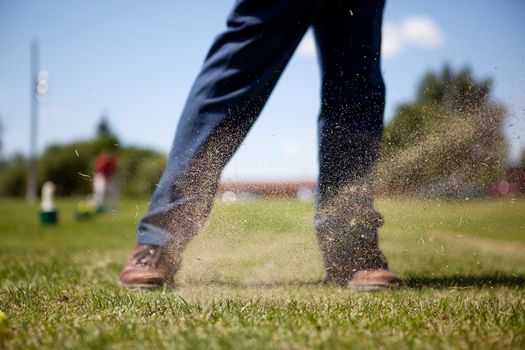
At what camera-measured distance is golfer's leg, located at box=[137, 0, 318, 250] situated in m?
2.33

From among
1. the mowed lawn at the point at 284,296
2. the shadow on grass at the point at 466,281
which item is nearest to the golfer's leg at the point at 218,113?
the mowed lawn at the point at 284,296

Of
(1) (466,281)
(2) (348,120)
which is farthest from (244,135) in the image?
(1) (466,281)

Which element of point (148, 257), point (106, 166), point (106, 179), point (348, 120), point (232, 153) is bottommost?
point (148, 257)

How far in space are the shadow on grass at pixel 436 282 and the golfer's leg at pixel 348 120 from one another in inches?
8.6

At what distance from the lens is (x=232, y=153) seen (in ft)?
7.72

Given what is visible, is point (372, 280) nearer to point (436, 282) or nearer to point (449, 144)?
point (436, 282)

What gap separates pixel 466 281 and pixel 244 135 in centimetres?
114

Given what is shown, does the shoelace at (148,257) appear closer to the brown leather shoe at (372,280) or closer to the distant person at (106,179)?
the brown leather shoe at (372,280)

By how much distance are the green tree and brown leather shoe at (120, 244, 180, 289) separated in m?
0.91

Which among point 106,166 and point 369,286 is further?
point 106,166

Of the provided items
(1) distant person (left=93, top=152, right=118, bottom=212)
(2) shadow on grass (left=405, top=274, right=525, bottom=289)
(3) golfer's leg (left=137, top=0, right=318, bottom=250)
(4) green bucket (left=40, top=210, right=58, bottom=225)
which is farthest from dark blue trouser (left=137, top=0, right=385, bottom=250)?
(1) distant person (left=93, top=152, right=118, bottom=212)

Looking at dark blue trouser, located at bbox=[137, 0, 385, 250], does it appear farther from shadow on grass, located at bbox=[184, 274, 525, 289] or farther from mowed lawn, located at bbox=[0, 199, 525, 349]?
shadow on grass, located at bbox=[184, 274, 525, 289]

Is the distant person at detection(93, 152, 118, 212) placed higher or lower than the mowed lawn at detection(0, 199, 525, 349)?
higher

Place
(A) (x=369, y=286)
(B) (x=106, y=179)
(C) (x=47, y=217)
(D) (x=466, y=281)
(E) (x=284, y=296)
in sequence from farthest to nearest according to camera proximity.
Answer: (B) (x=106, y=179) → (C) (x=47, y=217) → (D) (x=466, y=281) → (A) (x=369, y=286) → (E) (x=284, y=296)
